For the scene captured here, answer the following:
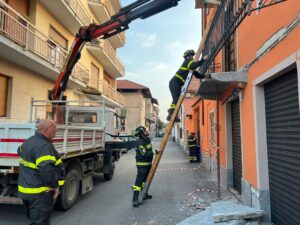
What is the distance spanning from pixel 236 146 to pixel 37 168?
19.3 ft

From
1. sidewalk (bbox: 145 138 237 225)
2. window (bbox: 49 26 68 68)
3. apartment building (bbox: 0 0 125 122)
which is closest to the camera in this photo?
sidewalk (bbox: 145 138 237 225)

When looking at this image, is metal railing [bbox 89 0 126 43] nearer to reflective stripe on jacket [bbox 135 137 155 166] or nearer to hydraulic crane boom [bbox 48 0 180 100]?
hydraulic crane boom [bbox 48 0 180 100]

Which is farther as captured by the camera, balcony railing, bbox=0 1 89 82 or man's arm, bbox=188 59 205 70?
balcony railing, bbox=0 1 89 82

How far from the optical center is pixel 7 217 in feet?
19.2

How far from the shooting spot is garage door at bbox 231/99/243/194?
24.8 feet

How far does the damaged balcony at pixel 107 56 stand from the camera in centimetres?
2050

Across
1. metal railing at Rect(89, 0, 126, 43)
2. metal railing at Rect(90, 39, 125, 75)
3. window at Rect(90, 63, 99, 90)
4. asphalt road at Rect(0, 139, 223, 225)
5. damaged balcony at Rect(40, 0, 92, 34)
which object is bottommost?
asphalt road at Rect(0, 139, 223, 225)

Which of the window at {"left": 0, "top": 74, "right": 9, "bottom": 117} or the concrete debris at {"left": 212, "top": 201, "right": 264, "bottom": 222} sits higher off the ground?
the window at {"left": 0, "top": 74, "right": 9, "bottom": 117}

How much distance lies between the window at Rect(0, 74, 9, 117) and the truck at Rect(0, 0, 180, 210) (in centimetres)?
137

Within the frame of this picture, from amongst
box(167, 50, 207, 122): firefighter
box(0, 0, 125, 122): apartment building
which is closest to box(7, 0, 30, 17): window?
A: box(0, 0, 125, 122): apartment building

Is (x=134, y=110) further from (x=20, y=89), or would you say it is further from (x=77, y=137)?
(x=77, y=137)

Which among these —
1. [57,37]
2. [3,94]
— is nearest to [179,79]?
[3,94]

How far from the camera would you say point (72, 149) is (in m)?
6.43

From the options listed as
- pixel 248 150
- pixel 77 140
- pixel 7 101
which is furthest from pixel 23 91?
pixel 248 150
